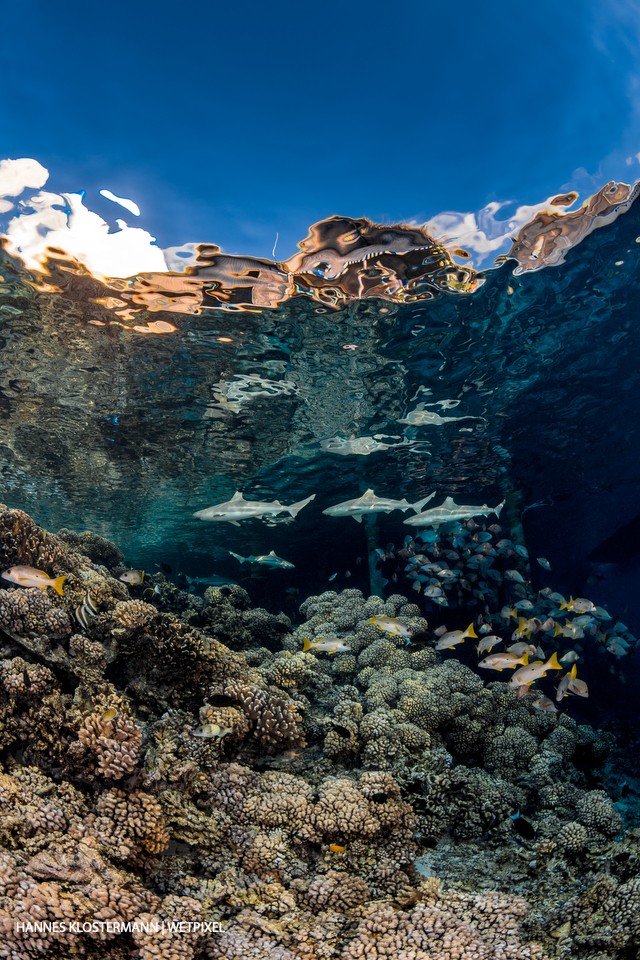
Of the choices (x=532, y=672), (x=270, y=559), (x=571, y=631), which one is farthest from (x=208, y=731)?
(x=270, y=559)

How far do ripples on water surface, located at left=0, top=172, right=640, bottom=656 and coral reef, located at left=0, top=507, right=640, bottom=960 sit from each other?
253 inches

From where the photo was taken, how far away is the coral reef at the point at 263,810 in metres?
3.46

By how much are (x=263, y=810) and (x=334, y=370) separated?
1146cm

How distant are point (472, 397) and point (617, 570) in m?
18.7

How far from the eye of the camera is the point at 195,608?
39.7 feet

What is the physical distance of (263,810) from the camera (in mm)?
5090

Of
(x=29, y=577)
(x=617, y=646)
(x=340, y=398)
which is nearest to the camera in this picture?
(x=29, y=577)

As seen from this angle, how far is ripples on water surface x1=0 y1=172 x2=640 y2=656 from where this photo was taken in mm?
10656

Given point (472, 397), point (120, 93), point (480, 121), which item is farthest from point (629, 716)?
point (120, 93)

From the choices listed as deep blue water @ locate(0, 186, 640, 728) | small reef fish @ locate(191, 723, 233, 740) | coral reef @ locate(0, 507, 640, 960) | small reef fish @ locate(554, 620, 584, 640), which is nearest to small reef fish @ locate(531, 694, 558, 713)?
coral reef @ locate(0, 507, 640, 960)

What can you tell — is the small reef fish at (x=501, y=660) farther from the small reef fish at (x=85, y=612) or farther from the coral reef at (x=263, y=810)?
the small reef fish at (x=85, y=612)

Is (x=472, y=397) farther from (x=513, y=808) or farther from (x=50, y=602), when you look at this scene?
(x=50, y=602)

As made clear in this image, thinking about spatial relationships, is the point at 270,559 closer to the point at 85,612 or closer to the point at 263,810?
the point at 85,612

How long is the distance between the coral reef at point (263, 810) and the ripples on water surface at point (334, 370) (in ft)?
21.1
